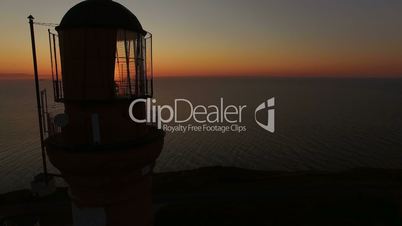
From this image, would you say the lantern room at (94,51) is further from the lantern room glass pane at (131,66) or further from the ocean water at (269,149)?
the ocean water at (269,149)

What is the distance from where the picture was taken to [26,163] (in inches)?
1442

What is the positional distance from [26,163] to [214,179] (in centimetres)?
2745

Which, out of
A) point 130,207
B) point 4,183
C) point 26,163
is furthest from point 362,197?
point 26,163

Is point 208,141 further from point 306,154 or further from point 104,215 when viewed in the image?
point 104,215

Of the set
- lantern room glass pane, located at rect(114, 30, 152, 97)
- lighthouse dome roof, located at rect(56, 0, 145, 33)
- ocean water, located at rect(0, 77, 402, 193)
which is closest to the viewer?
lighthouse dome roof, located at rect(56, 0, 145, 33)

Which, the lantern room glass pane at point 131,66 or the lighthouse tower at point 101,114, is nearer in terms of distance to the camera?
the lighthouse tower at point 101,114

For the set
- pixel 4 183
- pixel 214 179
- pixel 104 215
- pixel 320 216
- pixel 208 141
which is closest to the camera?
pixel 104 215

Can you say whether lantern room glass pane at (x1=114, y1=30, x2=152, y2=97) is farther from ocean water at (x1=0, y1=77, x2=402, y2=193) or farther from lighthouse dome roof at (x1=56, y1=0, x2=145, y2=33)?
ocean water at (x1=0, y1=77, x2=402, y2=193)

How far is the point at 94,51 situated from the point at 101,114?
5.15 ft

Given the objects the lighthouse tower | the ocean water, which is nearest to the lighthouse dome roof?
the lighthouse tower

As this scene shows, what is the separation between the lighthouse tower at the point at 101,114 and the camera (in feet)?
23.1

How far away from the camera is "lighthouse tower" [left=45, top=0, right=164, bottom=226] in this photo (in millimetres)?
7043

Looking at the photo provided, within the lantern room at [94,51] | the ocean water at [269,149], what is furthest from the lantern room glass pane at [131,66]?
the ocean water at [269,149]

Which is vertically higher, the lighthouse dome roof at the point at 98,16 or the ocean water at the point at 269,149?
the lighthouse dome roof at the point at 98,16
